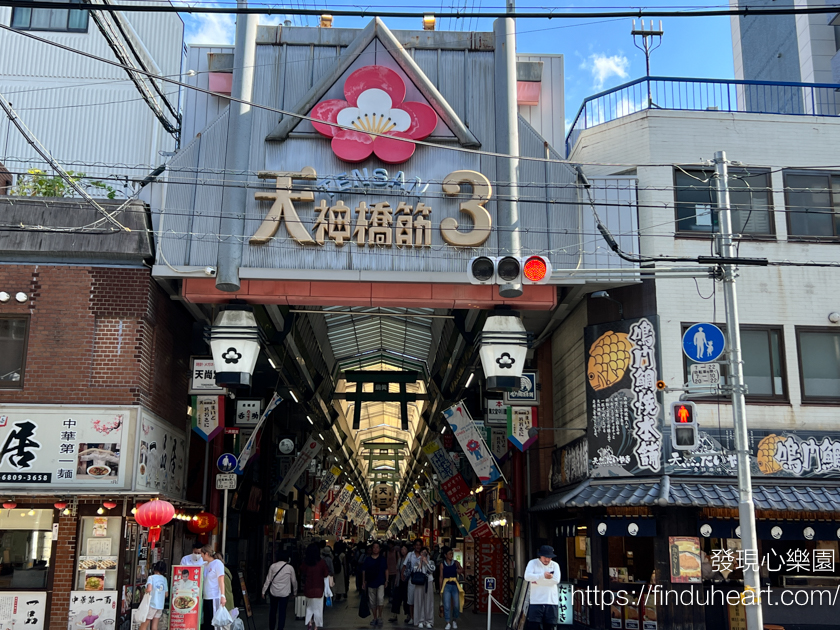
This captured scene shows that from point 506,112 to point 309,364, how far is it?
36.1ft

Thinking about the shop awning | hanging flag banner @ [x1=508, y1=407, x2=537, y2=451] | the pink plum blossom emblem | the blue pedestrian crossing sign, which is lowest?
the shop awning

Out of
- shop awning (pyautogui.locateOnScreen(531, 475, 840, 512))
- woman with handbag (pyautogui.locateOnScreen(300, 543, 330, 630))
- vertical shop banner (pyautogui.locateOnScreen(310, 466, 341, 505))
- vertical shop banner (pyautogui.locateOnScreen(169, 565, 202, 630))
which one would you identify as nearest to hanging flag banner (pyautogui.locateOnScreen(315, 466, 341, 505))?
vertical shop banner (pyautogui.locateOnScreen(310, 466, 341, 505))

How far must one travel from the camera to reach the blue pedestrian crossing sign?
1445 centimetres

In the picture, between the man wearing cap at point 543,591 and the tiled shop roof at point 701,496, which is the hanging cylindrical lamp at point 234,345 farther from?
the tiled shop roof at point 701,496

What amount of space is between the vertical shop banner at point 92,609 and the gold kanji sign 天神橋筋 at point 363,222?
24.4 ft

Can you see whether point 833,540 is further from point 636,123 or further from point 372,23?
point 372,23

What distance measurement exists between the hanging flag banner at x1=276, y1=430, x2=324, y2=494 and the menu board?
15.3 metres

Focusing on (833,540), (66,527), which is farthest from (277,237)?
(833,540)

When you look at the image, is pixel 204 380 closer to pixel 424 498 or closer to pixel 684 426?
pixel 684 426

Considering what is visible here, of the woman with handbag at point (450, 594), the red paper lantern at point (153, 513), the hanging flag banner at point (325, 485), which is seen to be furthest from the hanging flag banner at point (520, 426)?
the hanging flag banner at point (325, 485)

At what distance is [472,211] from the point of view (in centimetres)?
1733

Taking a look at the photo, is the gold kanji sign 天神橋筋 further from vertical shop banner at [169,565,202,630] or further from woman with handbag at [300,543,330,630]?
woman with handbag at [300,543,330,630]

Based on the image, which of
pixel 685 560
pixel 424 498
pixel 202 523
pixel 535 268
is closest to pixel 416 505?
pixel 424 498

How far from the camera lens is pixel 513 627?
1845 cm
